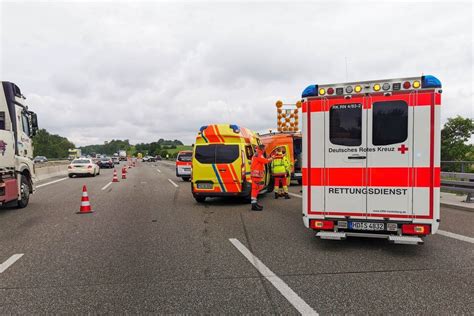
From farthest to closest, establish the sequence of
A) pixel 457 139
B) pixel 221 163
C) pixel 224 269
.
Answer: pixel 457 139, pixel 221 163, pixel 224 269

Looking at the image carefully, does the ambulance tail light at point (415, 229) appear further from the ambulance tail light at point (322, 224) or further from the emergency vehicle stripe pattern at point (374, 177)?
the ambulance tail light at point (322, 224)

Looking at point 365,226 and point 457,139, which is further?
point 457,139

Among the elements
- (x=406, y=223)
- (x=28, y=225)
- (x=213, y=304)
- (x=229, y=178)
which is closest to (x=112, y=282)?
(x=213, y=304)

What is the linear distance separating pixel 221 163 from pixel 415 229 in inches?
264

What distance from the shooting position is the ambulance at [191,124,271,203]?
37.7ft

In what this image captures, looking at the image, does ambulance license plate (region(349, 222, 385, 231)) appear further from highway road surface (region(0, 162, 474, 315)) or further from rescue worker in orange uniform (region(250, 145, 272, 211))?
rescue worker in orange uniform (region(250, 145, 272, 211))

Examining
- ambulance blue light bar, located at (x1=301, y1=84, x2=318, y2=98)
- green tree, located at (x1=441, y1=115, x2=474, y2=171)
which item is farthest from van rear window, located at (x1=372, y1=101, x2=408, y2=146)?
green tree, located at (x1=441, y1=115, x2=474, y2=171)

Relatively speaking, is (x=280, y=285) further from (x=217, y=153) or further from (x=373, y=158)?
(x=217, y=153)

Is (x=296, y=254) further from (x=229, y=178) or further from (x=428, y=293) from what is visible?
(x=229, y=178)

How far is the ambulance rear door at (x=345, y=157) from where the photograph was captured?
19.5 feet

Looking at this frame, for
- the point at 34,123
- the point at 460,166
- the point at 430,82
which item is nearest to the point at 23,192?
the point at 34,123

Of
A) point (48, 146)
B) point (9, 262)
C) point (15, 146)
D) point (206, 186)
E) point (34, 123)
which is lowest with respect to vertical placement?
point (9, 262)

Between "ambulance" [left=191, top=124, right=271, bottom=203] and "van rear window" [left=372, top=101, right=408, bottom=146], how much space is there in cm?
602

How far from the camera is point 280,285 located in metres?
4.52
